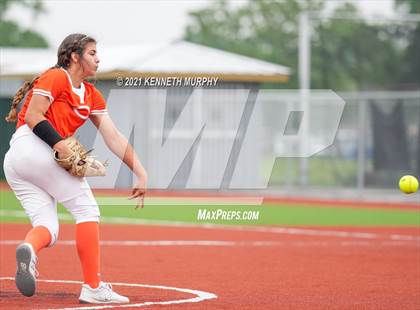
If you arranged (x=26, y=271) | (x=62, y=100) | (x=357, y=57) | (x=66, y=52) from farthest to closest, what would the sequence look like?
(x=357, y=57) → (x=66, y=52) → (x=62, y=100) → (x=26, y=271)

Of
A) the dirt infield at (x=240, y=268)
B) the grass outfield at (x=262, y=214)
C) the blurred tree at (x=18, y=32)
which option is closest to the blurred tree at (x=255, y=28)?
the blurred tree at (x=18, y=32)

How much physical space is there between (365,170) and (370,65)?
24290 millimetres

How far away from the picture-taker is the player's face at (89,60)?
9.17m

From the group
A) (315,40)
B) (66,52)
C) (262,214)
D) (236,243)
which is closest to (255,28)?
(315,40)

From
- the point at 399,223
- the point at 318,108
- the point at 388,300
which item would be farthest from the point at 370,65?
the point at 388,300

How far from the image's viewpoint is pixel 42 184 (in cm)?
914

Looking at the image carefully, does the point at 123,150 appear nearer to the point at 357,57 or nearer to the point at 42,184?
the point at 42,184

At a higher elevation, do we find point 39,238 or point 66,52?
point 66,52

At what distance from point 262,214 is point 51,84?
16.1 m

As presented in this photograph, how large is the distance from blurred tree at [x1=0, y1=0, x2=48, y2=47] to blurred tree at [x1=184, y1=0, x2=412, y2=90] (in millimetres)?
10404

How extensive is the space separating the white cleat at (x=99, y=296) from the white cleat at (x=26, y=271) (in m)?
0.72

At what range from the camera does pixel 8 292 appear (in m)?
10.1

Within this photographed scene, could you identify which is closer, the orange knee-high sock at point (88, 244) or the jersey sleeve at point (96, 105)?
the orange knee-high sock at point (88, 244)

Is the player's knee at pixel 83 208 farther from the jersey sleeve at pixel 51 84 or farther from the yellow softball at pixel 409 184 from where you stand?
the yellow softball at pixel 409 184
